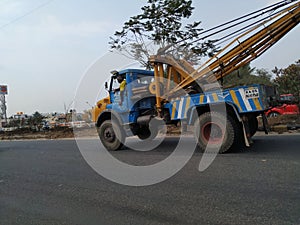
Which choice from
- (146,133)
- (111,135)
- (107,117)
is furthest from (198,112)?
(107,117)

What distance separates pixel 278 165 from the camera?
4.88 meters

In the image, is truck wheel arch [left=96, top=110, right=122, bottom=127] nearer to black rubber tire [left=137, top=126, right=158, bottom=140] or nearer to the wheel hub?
the wheel hub

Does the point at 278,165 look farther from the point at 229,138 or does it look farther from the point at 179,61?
the point at 179,61

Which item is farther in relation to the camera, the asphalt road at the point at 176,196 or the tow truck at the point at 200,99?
the tow truck at the point at 200,99

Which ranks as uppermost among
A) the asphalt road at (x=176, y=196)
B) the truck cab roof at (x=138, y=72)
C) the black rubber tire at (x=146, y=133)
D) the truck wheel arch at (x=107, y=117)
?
the truck cab roof at (x=138, y=72)

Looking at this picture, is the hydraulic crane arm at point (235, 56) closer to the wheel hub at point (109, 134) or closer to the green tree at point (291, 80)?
the wheel hub at point (109, 134)

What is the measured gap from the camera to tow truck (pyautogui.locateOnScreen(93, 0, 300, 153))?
20.2 feet

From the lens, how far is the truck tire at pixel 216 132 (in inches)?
240

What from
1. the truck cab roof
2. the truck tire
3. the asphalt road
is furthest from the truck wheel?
the truck tire

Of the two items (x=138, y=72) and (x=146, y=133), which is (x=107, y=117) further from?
(x=138, y=72)

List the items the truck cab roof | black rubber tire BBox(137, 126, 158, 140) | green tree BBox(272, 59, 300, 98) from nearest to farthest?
the truck cab roof < black rubber tire BBox(137, 126, 158, 140) < green tree BBox(272, 59, 300, 98)

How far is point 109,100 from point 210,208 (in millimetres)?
5963

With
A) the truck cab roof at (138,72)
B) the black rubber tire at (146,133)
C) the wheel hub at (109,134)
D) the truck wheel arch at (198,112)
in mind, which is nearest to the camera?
the truck wheel arch at (198,112)

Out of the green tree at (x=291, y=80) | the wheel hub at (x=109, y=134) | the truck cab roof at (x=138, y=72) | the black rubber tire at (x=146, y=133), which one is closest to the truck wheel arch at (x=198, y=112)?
the black rubber tire at (x=146, y=133)
